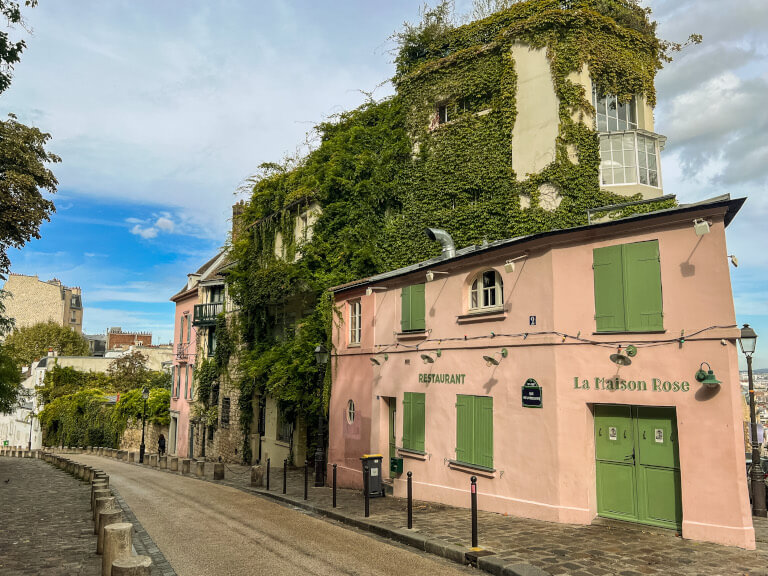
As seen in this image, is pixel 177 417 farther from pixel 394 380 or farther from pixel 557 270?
pixel 557 270

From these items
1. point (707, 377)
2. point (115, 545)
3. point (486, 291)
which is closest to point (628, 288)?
point (707, 377)

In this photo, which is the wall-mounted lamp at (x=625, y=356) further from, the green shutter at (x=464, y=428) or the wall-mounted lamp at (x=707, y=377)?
the green shutter at (x=464, y=428)

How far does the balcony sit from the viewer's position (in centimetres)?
3120

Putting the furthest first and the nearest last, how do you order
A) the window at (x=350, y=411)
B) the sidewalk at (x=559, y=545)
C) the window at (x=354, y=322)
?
the window at (x=354, y=322)
the window at (x=350, y=411)
the sidewalk at (x=559, y=545)

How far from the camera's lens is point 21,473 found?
22641 mm

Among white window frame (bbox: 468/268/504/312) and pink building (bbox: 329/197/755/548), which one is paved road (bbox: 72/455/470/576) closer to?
pink building (bbox: 329/197/755/548)

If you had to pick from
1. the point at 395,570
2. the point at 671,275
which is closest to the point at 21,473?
the point at 395,570

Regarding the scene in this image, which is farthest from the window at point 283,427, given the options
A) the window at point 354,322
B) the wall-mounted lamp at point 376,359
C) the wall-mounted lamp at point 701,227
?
the wall-mounted lamp at point 701,227

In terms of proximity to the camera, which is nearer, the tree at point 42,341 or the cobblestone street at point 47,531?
the cobblestone street at point 47,531

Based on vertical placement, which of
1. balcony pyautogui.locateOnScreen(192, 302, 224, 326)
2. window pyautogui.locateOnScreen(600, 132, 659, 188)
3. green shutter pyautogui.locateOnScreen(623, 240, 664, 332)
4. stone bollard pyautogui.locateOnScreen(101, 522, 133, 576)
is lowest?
stone bollard pyautogui.locateOnScreen(101, 522, 133, 576)

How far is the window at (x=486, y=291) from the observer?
39.5 feet

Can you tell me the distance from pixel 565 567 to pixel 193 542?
599 cm

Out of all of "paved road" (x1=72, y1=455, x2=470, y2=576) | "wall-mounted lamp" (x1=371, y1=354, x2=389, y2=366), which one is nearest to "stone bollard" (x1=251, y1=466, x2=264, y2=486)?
"paved road" (x1=72, y1=455, x2=470, y2=576)

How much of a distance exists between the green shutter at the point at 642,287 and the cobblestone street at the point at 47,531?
899cm
